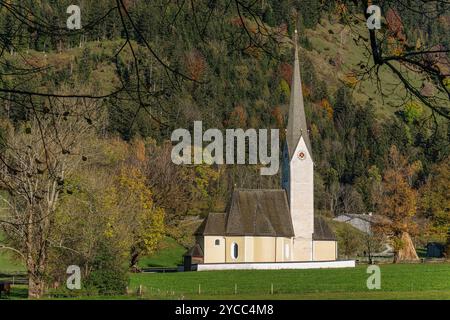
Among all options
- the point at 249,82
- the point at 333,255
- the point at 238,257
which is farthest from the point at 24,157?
the point at 249,82

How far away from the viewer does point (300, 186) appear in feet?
263

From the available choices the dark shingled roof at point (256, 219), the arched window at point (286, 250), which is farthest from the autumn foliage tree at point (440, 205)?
the arched window at point (286, 250)

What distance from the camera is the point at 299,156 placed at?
79.8 meters

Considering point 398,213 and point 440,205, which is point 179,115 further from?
point 440,205

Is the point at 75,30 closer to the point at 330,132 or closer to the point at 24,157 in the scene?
the point at 24,157

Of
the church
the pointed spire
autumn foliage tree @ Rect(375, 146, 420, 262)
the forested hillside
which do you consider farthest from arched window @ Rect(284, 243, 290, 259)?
the forested hillside

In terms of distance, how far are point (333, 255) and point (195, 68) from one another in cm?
7940

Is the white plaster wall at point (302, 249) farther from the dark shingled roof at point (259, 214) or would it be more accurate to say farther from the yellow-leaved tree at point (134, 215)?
the yellow-leaved tree at point (134, 215)

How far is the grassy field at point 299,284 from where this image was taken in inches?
1693

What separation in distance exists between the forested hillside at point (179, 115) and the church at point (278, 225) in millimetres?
→ 4548

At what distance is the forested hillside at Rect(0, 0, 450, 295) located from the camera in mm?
8219

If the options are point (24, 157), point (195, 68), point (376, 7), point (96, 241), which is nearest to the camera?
point (376, 7)

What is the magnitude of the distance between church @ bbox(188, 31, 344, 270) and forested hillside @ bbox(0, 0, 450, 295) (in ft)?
14.9

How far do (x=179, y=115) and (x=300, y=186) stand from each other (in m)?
50.0
